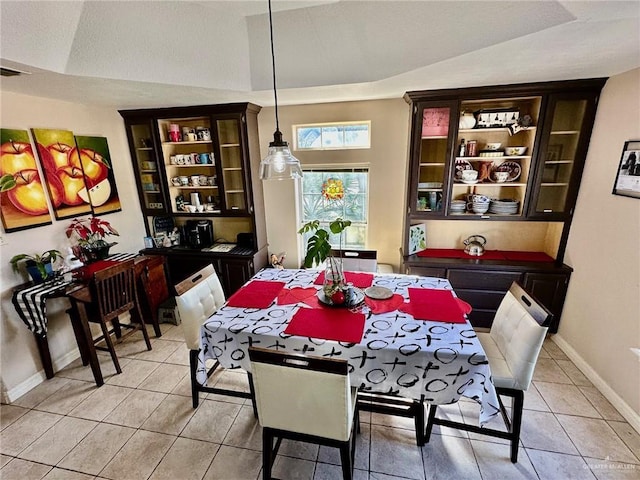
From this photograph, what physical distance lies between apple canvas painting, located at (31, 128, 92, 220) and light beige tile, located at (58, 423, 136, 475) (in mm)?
1839

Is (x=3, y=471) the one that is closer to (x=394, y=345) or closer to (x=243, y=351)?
(x=243, y=351)

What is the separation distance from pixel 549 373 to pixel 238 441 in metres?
2.52

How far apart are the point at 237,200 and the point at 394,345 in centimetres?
252

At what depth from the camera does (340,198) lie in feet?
11.2

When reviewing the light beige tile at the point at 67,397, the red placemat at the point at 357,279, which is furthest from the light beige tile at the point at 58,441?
the red placemat at the point at 357,279

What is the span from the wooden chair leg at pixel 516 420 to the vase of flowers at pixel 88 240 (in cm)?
347

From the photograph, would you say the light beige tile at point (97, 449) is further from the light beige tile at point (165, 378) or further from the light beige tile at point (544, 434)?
the light beige tile at point (544, 434)

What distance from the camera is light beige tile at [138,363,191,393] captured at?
2332 millimetres

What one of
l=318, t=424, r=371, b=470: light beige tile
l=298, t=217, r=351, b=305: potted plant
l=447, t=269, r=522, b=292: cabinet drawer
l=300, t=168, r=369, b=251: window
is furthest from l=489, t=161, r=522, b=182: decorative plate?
l=318, t=424, r=371, b=470: light beige tile

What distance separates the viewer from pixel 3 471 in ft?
5.66

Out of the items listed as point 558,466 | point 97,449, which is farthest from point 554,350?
point 97,449

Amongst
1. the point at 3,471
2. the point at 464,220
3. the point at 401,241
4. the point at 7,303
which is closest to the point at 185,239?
the point at 7,303

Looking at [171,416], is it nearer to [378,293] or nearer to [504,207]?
[378,293]

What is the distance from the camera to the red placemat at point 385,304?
6.02ft
